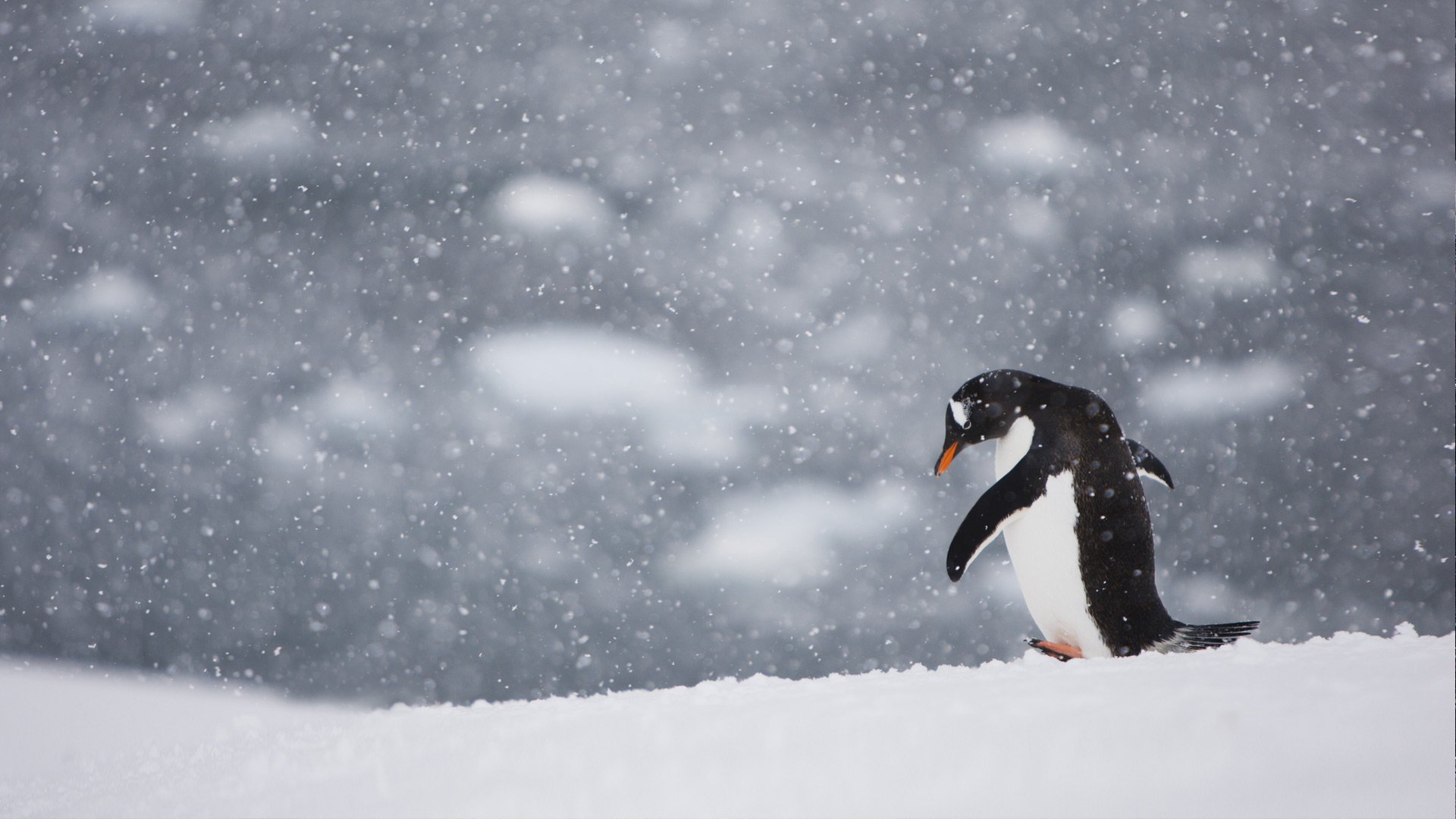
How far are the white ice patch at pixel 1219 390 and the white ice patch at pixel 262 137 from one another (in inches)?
93.1

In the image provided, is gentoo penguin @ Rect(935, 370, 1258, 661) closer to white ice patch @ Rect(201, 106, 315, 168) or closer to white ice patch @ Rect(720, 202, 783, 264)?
white ice patch @ Rect(720, 202, 783, 264)

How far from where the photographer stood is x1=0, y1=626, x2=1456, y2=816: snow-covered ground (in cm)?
47

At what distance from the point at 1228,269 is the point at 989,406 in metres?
1.41

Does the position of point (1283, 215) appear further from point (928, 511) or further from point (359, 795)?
point (359, 795)

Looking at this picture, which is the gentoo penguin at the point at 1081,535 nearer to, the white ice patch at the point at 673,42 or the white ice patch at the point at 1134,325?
the white ice patch at the point at 1134,325

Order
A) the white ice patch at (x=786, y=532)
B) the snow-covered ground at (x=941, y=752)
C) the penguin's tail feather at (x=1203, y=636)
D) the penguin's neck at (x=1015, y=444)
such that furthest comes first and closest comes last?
the white ice patch at (x=786, y=532) < the penguin's neck at (x=1015, y=444) < the penguin's tail feather at (x=1203, y=636) < the snow-covered ground at (x=941, y=752)

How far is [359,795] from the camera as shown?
615mm

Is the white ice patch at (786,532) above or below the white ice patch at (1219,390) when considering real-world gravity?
below

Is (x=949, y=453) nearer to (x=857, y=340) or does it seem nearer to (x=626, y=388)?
(x=857, y=340)

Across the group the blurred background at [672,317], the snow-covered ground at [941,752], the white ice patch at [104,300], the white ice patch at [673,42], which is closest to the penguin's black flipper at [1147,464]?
the snow-covered ground at [941,752]

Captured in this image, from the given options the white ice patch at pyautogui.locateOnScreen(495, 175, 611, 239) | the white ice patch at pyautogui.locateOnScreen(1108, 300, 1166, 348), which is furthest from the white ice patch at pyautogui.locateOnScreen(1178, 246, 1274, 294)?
the white ice patch at pyautogui.locateOnScreen(495, 175, 611, 239)

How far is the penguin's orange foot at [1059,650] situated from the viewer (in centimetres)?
106

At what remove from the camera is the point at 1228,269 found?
6.95 ft

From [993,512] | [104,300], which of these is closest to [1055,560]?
[993,512]
